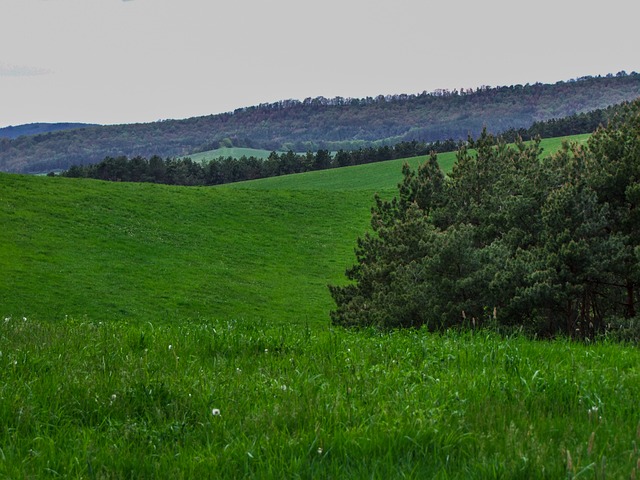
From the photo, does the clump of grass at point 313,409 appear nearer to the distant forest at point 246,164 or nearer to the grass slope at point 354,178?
the grass slope at point 354,178

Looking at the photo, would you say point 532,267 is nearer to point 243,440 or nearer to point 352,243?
point 243,440

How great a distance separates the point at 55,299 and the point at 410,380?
39434 mm

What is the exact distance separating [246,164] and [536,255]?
401 ft

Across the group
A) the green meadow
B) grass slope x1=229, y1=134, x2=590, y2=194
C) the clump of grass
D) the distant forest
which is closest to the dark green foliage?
the green meadow

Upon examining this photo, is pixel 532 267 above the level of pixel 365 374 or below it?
below

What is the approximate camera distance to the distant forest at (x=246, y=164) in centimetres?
13088

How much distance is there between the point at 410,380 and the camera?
17.2ft

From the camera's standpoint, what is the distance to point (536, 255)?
2155 cm

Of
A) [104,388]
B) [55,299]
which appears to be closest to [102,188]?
[55,299]

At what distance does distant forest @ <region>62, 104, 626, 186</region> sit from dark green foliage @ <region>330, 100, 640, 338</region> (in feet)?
343

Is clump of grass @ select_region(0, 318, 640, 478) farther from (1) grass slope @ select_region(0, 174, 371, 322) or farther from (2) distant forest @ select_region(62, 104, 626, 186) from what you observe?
(2) distant forest @ select_region(62, 104, 626, 186)

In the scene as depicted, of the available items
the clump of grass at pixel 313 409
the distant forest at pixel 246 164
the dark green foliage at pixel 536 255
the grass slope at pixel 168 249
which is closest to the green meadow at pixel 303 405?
the clump of grass at pixel 313 409

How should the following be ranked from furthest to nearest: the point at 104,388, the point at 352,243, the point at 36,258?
1. the point at 352,243
2. the point at 36,258
3. the point at 104,388

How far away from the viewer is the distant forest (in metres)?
131
